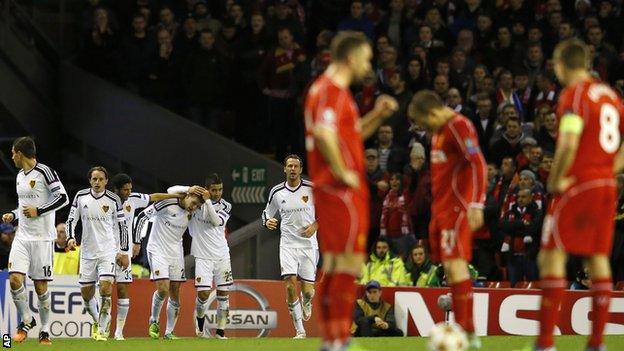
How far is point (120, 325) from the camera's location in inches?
712

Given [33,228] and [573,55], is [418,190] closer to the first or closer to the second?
[33,228]

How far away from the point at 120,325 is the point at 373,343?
416 cm

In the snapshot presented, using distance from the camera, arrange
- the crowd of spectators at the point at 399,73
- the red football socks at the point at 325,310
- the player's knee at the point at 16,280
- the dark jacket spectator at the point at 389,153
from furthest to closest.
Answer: the dark jacket spectator at the point at 389,153, the crowd of spectators at the point at 399,73, the player's knee at the point at 16,280, the red football socks at the point at 325,310

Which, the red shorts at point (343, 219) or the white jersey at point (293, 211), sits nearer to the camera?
the red shorts at point (343, 219)

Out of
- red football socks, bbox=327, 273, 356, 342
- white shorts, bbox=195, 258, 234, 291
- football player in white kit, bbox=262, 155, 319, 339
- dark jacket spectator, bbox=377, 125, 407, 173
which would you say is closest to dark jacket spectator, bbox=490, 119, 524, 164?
dark jacket spectator, bbox=377, 125, 407, 173

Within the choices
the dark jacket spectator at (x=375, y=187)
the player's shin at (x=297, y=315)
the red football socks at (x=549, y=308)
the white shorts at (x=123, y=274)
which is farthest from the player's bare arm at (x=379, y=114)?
the dark jacket spectator at (x=375, y=187)

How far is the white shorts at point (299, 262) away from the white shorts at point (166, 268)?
1406mm

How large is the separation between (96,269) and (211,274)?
187 centimetres

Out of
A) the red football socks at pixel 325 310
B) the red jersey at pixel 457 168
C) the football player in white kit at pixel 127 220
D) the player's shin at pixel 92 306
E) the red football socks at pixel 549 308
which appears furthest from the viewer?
the football player in white kit at pixel 127 220

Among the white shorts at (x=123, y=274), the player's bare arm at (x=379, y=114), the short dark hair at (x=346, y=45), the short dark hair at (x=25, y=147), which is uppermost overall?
the short dark hair at (x=25, y=147)

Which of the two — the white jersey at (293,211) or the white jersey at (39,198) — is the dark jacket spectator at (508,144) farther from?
the white jersey at (39,198)

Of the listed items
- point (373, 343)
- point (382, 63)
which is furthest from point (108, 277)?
point (382, 63)

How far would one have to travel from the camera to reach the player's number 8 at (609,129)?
1050cm

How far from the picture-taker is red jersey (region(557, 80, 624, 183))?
10438 mm
